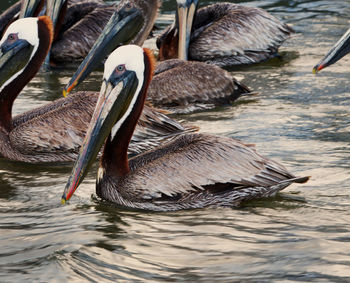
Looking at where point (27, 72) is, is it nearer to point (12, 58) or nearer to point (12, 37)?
point (12, 58)

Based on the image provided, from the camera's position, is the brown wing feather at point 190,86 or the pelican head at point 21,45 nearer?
the pelican head at point 21,45

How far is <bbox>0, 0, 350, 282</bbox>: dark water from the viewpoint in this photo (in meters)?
3.61

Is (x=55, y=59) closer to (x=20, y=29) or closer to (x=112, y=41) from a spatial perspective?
(x=112, y=41)

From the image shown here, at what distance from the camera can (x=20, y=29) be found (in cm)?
575

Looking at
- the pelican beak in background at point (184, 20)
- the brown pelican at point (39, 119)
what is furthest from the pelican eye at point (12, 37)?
the pelican beak in background at point (184, 20)

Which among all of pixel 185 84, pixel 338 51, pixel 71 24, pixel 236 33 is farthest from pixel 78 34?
pixel 338 51

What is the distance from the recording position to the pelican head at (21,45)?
5727 millimetres

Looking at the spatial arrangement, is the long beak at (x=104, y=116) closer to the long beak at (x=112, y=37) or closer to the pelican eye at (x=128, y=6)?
the long beak at (x=112, y=37)

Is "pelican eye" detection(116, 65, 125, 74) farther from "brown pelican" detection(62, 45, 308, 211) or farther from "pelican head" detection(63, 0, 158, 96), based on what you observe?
"pelican head" detection(63, 0, 158, 96)

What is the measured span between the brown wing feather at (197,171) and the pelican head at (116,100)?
260 millimetres

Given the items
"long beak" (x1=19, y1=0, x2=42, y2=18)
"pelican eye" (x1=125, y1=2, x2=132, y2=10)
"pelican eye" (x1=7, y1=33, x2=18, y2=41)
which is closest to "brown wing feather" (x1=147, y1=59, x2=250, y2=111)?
"pelican eye" (x1=125, y1=2, x2=132, y2=10)

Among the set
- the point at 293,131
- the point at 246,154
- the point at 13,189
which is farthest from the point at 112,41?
the point at 246,154

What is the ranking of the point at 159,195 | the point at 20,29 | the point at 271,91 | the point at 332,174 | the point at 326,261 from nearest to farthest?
the point at 326,261 → the point at 159,195 → the point at 332,174 → the point at 20,29 → the point at 271,91

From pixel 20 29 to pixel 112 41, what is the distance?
4.20 ft
